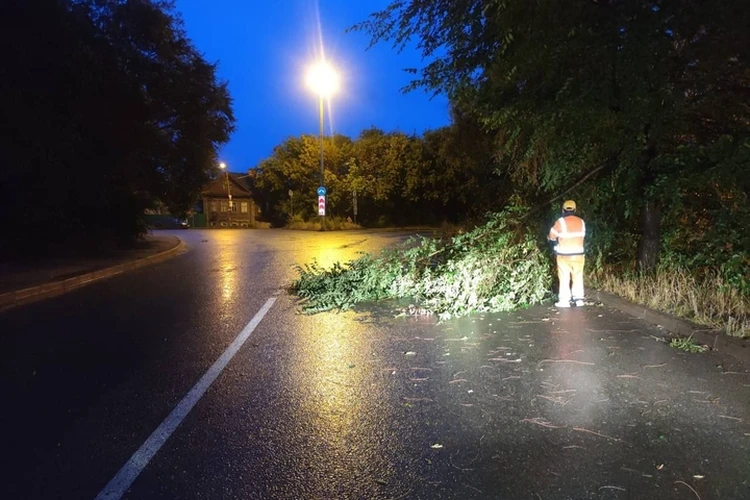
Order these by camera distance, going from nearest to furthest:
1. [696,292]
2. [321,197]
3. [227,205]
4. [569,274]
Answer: [696,292] < [569,274] < [321,197] < [227,205]

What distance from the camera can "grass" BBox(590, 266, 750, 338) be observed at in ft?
20.8

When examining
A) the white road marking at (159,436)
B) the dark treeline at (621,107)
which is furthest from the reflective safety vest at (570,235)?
the white road marking at (159,436)

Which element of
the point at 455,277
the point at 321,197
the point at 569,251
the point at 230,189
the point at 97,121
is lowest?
the point at 455,277

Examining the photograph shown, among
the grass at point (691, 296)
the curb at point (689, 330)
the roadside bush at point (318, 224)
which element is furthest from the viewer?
the roadside bush at point (318, 224)

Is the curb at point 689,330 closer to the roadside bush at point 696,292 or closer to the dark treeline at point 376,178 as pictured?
the roadside bush at point 696,292

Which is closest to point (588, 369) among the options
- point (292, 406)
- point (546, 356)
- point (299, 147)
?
point (546, 356)

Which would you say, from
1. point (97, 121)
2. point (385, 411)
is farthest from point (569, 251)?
point (97, 121)

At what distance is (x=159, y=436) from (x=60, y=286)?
9383mm

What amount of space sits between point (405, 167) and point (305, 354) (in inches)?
1469

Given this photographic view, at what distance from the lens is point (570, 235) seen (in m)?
8.11

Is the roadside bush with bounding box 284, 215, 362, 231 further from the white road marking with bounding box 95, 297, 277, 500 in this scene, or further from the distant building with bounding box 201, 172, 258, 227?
the white road marking with bounding box 95, 297, 277, 500

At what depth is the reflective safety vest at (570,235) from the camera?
319 inches

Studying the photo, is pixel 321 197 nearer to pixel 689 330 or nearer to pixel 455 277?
pixel 455 277

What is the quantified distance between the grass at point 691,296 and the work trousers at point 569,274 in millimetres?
636
